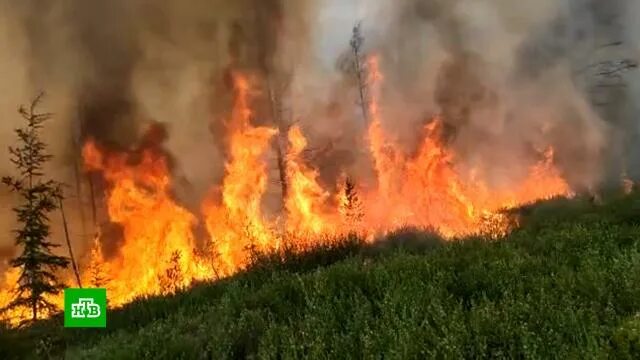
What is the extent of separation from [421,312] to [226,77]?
16.9 m

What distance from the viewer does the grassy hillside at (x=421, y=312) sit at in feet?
14.9

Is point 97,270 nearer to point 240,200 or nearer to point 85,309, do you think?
point 240,200

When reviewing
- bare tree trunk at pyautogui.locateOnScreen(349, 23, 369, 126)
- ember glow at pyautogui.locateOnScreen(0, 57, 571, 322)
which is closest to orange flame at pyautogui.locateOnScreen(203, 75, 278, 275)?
ember glow at pyautogui.locateOnScreen(0, 57, 571, 322)

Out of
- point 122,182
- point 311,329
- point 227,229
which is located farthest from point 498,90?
point 311,329

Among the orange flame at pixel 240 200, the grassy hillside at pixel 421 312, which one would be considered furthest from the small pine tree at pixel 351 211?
the grassy hillside at pixel 421 312

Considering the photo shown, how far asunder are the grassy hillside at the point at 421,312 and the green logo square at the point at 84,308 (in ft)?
0.62

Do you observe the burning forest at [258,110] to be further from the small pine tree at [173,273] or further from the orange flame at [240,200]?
the small pine tree at [173,273]

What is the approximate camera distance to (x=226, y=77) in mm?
21344

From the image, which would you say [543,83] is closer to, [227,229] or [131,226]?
[227,229]

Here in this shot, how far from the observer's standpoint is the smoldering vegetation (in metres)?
20.8

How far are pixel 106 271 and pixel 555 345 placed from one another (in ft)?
47.6

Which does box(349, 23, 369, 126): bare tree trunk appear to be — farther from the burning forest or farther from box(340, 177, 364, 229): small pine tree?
box(340, 177, 364, 229): small pine tree

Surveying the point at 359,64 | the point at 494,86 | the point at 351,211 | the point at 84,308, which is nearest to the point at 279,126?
the point at 359,64

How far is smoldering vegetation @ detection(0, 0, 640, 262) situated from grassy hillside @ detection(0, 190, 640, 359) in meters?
11.8
